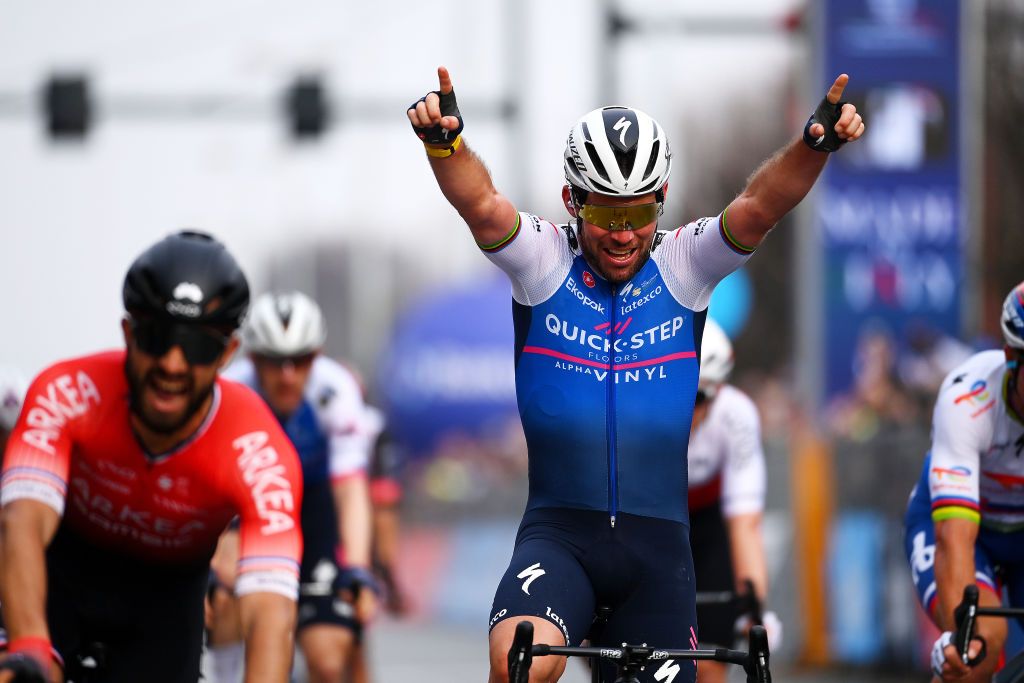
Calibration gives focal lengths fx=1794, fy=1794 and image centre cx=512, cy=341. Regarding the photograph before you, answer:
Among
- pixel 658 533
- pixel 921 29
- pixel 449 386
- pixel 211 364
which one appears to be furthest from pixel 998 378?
pixel 449 386

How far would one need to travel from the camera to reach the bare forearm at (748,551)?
856 centimetres

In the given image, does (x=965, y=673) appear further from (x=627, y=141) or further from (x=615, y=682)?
(x=627, y=141)

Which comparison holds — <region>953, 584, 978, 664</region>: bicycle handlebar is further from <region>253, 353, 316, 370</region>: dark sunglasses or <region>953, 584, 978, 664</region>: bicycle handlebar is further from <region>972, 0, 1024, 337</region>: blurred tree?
<region>972, 0, 1024, 337</region>: blurred tree

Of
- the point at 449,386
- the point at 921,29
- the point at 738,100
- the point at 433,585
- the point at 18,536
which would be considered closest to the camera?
the point at 18,536

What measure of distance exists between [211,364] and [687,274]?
5.74 feet

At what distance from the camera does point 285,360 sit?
30.2ft

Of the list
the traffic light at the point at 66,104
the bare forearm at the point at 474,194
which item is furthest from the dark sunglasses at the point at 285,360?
the traffic light at the point at 66,104

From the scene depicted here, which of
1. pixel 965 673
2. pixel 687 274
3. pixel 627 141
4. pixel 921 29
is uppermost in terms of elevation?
pixel 921 29

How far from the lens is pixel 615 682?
5.50 meters

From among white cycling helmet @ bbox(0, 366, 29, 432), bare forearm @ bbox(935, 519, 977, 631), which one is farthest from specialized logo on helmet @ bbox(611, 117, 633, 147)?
white cycling helmet @ bbox(0, 366, 29, 432)

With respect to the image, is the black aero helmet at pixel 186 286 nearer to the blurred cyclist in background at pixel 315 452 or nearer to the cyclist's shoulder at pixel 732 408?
the blurred cyclist in background at pixel 315 452

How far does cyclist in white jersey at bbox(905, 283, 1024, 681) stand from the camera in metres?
6.55

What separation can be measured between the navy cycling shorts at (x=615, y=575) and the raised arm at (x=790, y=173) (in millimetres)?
1058

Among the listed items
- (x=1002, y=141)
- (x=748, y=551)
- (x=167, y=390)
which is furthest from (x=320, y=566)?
(x=1002, y=141)
